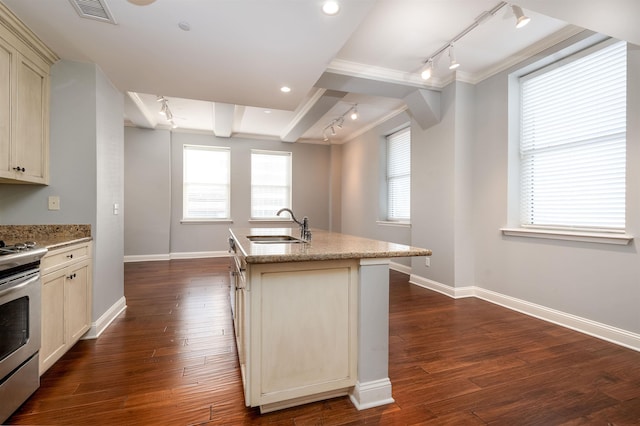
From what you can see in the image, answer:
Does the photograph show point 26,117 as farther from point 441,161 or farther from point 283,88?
point 441,161

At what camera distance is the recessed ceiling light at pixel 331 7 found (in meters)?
1.87

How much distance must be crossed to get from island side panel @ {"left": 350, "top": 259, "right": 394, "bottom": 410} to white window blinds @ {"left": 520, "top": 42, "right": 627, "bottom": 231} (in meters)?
Answer: 2.42

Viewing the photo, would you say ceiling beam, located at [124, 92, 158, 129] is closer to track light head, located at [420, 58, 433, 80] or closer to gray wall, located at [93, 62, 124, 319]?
gray wall, located at [93, 62, 124, 319]

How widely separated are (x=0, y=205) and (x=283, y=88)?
2709mm

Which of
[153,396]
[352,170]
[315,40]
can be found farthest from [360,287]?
[352,170]

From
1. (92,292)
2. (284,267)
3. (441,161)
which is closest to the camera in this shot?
(284,267)

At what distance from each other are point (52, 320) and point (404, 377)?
248 cm

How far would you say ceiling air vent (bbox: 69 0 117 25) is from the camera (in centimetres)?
186

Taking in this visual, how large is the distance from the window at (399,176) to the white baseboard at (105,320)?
4346mm

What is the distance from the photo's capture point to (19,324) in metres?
1.68

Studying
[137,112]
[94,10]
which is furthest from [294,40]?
[137,112]

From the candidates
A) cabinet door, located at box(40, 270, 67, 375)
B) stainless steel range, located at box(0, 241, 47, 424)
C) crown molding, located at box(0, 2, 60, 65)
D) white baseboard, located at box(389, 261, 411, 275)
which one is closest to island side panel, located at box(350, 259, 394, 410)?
stainless steel range, located at box(0, 241, 47, 424)

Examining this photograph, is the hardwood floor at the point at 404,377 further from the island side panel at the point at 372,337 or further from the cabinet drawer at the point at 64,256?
the cabinet drawer at the point at 64,256

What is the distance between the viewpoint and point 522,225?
3416 mm
